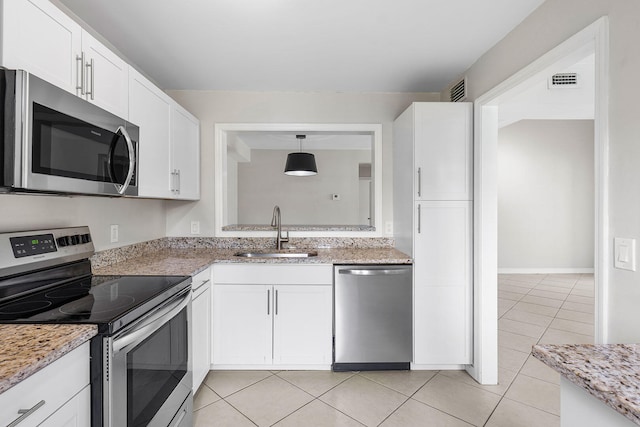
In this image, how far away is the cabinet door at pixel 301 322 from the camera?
7.73ft

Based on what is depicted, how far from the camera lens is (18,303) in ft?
4.24

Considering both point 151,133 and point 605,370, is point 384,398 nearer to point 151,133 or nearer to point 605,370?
point 605,370

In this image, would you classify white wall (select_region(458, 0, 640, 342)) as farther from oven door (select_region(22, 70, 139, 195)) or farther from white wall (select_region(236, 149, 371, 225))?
white wall (select_region(236, 149, 371, 225))

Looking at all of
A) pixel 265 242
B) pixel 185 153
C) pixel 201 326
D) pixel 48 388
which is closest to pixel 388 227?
pixel 265 242

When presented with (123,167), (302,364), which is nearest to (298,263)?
(302,364)

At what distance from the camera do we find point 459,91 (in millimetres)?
2619

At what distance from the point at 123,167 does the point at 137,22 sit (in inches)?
38.4

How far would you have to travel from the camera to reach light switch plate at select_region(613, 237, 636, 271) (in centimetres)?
120

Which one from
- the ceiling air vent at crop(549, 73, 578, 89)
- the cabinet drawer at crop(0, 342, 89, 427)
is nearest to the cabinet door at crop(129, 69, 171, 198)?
the cabinet drawer at crop(0, 342, 89, 427)

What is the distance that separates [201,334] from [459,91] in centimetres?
277

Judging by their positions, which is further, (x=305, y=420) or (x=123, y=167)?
(x=305, y=420)

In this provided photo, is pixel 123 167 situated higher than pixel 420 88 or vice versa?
pixel 420 88

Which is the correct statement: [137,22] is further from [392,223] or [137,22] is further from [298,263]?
[392,223]

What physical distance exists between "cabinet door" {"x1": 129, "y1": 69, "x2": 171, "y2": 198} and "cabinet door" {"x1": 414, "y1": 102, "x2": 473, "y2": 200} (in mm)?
1863
